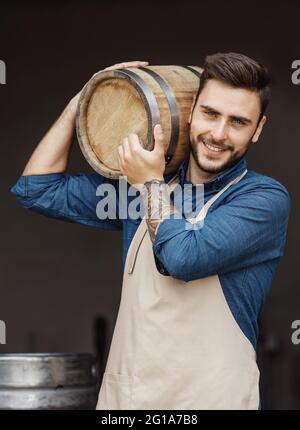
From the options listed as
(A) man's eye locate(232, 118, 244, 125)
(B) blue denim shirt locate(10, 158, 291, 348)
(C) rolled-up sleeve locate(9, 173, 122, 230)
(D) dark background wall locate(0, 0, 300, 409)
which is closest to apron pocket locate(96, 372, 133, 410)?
(B) blue denim shirt locate(10, 158, 291, 348)

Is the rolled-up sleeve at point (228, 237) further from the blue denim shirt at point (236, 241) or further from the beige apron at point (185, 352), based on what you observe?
the beige apron at point (185, 352)

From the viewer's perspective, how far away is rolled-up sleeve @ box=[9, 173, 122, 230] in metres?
3.47

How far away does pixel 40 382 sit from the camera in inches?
134

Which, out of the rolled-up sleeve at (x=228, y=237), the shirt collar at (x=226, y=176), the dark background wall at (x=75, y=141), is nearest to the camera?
the rolled-up sleeve at (x=228, y=237)

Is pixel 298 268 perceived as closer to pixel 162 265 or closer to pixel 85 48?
pixel 85 48

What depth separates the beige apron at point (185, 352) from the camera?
3000 millimetres

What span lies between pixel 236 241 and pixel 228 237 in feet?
0.11

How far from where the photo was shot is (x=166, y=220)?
292 centimetres

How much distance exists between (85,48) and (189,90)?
419 centimetres

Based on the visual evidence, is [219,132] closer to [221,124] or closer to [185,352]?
[221,124]

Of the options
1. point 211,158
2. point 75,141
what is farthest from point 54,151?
point 75,141

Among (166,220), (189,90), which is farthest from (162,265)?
(189,90)

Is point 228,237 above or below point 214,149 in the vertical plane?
below

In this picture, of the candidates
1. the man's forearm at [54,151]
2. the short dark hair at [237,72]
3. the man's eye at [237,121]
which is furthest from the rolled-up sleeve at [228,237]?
the man's forearm at [54,151]
